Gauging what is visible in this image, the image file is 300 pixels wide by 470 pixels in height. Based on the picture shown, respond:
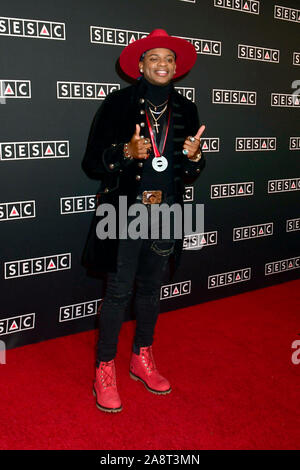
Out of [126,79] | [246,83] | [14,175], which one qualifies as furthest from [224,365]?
[246,83]

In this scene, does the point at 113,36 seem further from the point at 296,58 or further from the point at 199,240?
the point at 296,58

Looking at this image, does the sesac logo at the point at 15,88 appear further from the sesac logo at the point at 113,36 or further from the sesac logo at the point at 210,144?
the sesac logo at the point at 210,144

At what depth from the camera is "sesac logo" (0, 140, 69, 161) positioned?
Result: 2527 millimetres

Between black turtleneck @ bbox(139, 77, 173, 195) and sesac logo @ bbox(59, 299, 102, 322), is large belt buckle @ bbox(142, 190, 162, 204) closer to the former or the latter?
black turtleneck @ bbox(139, 77, 173, 195)

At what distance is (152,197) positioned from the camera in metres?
2.05

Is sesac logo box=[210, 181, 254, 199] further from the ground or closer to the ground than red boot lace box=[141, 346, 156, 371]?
further from the ground

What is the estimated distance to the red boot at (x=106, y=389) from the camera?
2.12 m

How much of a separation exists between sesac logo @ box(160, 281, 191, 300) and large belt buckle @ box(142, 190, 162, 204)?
1.32m

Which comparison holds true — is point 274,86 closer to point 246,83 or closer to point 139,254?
point 246,83

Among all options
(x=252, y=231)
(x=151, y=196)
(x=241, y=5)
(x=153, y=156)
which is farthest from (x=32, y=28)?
(x=252, y=231)

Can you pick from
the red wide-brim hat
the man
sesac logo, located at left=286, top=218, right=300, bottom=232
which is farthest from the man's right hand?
sesac logo, located at left=286, top=218, right=300, bottom=232

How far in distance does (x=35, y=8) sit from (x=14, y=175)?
901 millimetres

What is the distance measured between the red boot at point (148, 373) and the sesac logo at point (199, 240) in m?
1.15

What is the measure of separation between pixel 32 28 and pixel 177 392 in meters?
2.06
